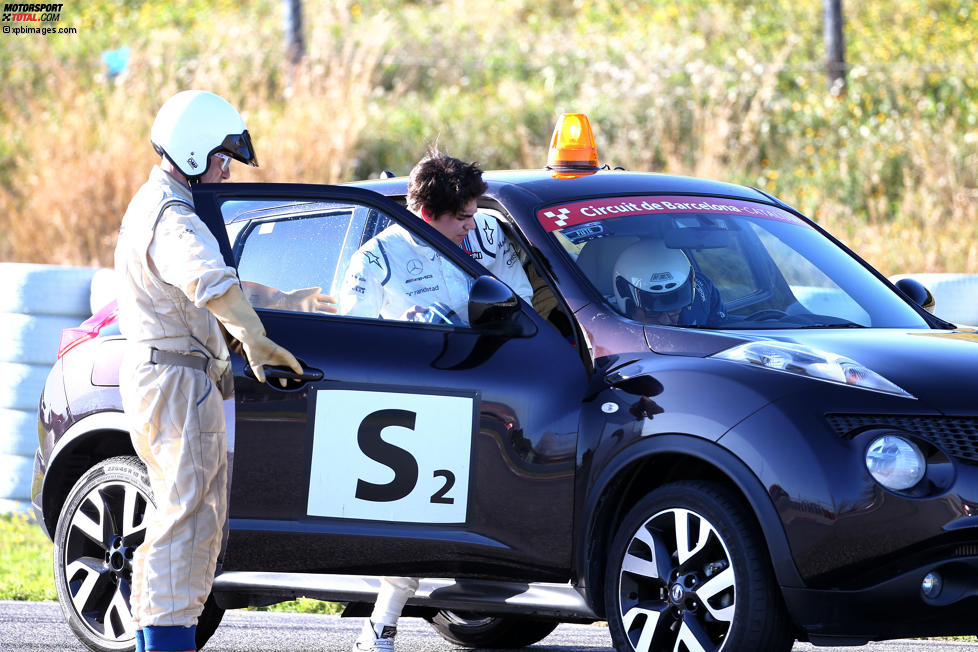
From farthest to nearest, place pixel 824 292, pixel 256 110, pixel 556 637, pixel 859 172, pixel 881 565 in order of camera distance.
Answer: pixel 256 110, pixel 859 172, pixel 556 637, pixel 824 292, pixel 881 565

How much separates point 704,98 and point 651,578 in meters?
14.7

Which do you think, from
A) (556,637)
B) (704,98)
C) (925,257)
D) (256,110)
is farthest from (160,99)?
(556,637)

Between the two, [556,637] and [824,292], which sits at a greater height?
[824,292]

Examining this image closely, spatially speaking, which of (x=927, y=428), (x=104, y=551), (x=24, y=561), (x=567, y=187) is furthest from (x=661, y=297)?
(x=24, y=561)

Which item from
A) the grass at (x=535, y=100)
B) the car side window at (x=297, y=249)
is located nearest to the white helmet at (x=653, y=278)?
the car side window at (x=297, y=249)

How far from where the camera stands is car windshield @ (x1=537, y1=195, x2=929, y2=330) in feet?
17.4

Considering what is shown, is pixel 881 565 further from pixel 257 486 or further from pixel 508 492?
pixel 257 486

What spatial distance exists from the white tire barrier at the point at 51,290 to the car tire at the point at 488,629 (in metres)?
3.49

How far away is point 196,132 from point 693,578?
79.3 inches

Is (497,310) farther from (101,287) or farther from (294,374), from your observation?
(101,287)

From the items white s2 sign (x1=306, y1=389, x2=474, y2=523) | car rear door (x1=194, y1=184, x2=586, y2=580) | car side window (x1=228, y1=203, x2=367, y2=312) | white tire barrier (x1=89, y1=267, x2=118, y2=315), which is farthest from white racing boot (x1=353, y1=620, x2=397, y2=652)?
white tire barrier (x1=89, y1=267, x2=118, y2=315)

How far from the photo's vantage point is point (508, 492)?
495cm

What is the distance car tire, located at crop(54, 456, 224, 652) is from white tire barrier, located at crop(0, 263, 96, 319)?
3.29 meters

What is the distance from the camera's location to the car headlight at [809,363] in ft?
14.6
